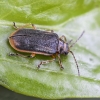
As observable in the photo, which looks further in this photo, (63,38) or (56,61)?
(63,38)

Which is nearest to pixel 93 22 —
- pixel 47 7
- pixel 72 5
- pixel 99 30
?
pixel 99 30

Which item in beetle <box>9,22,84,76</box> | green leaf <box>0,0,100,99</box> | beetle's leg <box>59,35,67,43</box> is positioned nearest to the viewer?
green leaf <box>0,0,100,99</box>

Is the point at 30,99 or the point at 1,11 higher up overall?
the point at 1,11

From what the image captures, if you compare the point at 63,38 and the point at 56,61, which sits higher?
the point at 63,38

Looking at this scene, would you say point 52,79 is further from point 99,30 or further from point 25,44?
point 99,30

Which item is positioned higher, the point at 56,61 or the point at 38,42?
the point at 38,42
